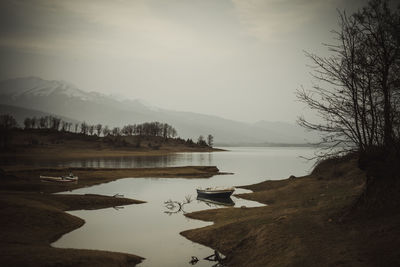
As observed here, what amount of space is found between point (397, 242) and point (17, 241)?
88.3 feet

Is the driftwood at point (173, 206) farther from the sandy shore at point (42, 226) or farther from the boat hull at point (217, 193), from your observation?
the sandy shore at point (42, 226)

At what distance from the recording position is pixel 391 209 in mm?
18688

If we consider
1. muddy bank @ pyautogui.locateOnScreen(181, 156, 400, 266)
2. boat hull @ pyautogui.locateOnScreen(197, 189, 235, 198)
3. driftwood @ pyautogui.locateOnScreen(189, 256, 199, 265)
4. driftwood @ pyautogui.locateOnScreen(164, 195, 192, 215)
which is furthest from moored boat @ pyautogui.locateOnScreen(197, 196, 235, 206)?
driftwood @ pyautogui.locateOnScreen(189, 256, 199, 265)

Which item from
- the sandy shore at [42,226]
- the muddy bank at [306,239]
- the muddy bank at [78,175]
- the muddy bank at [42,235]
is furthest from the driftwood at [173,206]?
the muddy bank at [78,175]

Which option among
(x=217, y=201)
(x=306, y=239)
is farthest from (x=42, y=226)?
(x=217, y=201)

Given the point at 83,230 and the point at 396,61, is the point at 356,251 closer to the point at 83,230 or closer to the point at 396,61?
the point at 396,61

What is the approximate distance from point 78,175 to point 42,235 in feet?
162

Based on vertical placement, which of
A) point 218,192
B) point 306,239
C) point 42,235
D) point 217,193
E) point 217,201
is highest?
point 306,239

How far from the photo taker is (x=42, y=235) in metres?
28.5

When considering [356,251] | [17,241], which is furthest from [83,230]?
[356,251]

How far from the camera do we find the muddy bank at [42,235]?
→ 20.2 metres

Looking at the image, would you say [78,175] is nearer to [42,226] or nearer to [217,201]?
[217,201]

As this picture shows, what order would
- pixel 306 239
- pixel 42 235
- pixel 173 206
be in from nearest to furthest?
pixel 306 239 → pixel 42 235 → pixel 173 206

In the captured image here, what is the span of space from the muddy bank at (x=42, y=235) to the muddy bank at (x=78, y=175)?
44.3 feet
